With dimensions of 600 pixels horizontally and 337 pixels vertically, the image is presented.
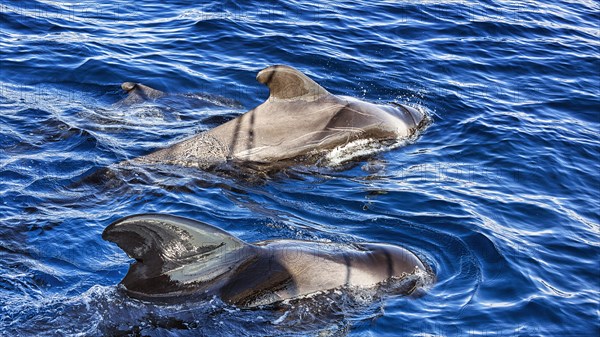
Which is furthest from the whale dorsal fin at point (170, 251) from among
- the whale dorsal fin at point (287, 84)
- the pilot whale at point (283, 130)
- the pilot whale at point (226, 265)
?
the whale dorsal fin at point (287, 84)

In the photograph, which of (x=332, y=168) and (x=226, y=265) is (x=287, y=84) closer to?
(x=332, y=168)

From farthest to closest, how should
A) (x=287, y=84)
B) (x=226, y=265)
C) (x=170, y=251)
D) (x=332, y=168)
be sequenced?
(x=287, y=84) < (x=332, y=168) < (x=226, y=265) < (x=170, y=251)

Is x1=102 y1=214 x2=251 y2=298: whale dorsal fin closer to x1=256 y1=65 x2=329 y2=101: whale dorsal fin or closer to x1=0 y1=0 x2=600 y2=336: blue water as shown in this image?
x1=0 y1=0 x2=600 y2=336: blue water

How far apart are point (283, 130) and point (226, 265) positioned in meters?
4.47

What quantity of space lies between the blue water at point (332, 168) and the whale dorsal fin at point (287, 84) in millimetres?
1067

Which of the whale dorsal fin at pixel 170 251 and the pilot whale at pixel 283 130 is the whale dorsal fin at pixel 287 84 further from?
the whale dorsal fin at pixel 170 251

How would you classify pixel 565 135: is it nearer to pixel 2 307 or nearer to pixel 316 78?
pixel 316 78

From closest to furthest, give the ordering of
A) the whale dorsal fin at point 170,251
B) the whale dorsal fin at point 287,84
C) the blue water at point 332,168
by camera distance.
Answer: the whale dorsal fin at point 170,251
the blue water at point 332,168
the whale dorsal fin at point 287,84

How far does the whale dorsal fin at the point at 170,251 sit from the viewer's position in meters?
7.26

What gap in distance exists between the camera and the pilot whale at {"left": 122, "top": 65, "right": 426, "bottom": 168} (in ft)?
38.1

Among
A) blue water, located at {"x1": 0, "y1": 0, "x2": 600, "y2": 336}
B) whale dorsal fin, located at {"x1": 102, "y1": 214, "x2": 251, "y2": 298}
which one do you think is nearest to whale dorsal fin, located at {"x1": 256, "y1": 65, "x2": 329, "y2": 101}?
blue water, located at {"x1": 0, "y1": 0, "x2": 600, "y2": 336}

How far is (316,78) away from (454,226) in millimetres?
5502

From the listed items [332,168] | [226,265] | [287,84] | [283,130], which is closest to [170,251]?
[226,265]

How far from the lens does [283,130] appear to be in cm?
1195
